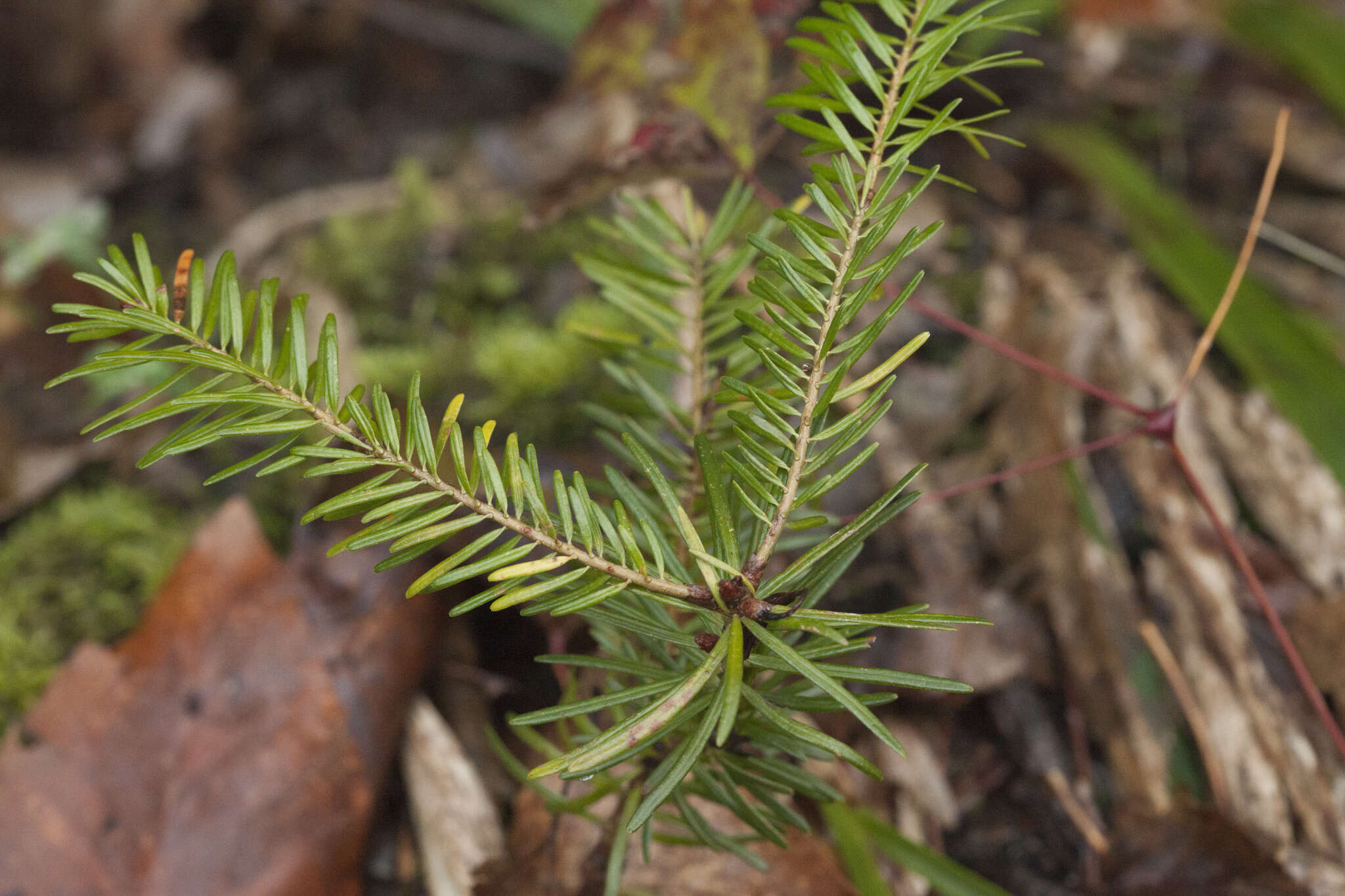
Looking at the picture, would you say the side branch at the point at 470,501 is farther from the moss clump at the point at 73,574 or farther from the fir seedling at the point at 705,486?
the moss clump at the point at 73,574

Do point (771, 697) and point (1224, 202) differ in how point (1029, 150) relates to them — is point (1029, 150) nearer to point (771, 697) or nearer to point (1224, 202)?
point (1224, 202)

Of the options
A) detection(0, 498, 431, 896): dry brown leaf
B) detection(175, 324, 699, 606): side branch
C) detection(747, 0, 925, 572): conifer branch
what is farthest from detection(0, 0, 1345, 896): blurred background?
detection(175, 324, 699, 606): side branch

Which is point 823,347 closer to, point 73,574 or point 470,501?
A: point 470,501

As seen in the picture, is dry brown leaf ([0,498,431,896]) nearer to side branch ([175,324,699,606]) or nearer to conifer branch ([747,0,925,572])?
side branch ([175,324,699,606])

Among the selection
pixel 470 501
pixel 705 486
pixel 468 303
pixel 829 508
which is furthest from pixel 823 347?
pixel 468 303

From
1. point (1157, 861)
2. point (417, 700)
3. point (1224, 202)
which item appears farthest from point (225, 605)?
point (1224, 202)

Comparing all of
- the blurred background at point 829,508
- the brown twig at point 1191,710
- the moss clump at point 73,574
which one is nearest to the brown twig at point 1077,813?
the blurred background at point 829,508

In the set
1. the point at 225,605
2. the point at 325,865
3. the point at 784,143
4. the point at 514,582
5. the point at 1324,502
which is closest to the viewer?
the point at 514,582
